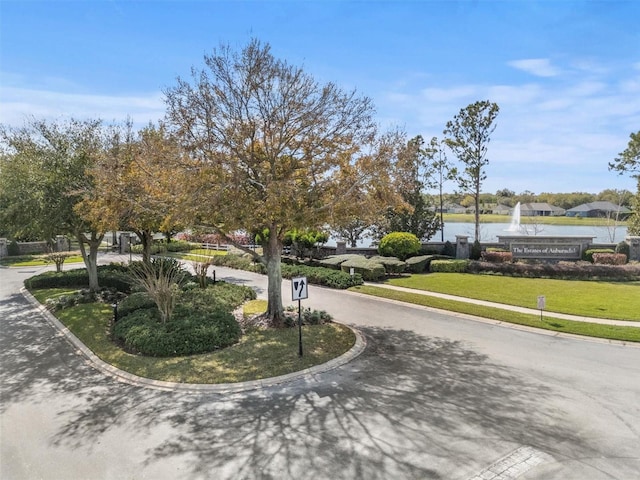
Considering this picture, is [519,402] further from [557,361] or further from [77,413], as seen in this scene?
[77,413]

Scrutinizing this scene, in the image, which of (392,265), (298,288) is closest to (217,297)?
(298,288)

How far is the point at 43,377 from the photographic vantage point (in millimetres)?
9531

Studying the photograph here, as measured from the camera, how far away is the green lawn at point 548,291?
15148 mm

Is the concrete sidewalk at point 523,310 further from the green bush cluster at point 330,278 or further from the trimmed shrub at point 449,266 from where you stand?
the trimmed shrub at point 449,266

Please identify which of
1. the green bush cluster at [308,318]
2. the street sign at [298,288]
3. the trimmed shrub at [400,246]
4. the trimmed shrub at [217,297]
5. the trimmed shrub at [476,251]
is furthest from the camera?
the trimmed shrub at [476,251]

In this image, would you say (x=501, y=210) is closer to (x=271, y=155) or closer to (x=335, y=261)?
(x=335, y=261)

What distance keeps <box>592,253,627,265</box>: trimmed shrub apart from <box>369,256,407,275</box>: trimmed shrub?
11.3 metres

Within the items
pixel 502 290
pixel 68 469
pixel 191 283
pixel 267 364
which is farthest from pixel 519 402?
pixel 191 283

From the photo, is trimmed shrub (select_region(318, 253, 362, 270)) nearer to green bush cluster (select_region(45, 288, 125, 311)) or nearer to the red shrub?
the red shrub

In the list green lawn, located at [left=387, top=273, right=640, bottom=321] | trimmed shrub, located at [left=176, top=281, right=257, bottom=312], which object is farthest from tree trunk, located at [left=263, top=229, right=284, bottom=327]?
green lawn, located at [left=387, top=273, right=640, bottom=321]

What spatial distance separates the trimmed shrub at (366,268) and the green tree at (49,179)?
40.6ft

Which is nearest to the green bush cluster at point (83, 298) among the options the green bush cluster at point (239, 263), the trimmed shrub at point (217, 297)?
the trimmed shrub at point (217, 297)

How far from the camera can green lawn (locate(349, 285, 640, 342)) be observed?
12.2m

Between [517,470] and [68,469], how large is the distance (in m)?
6.32
